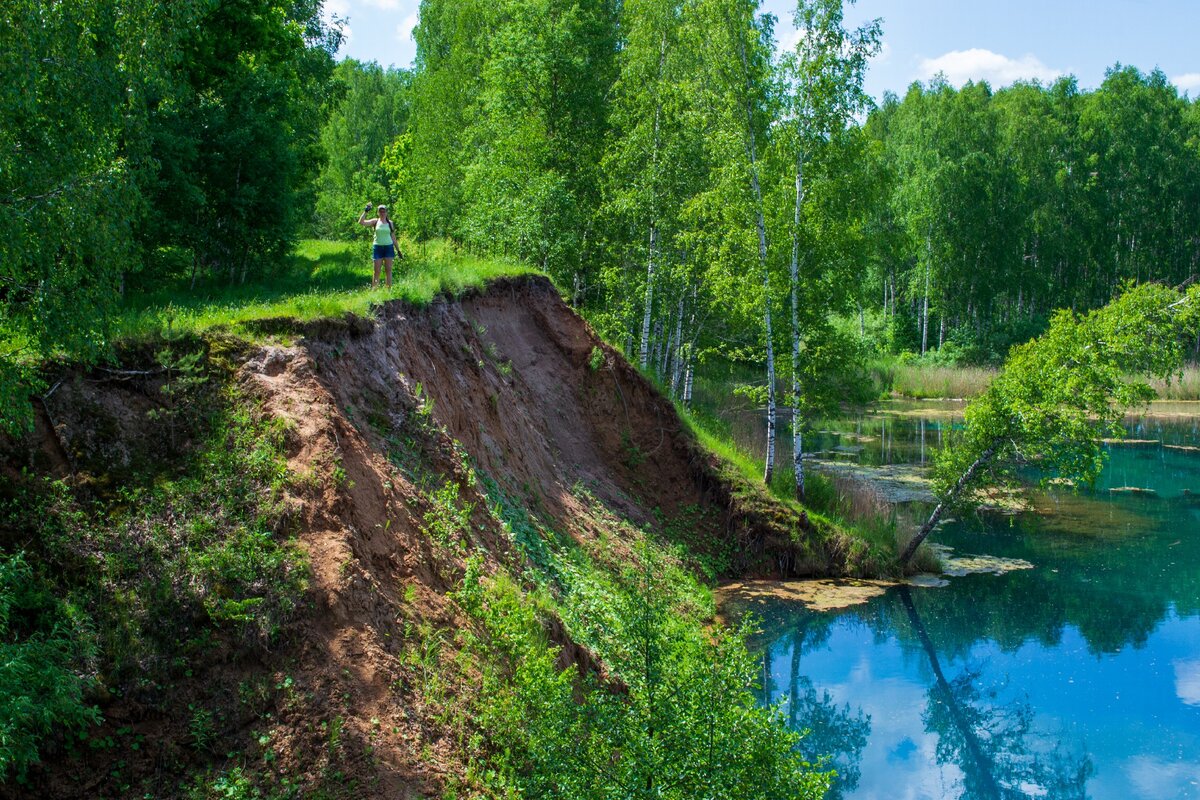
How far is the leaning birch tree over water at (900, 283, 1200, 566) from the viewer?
1783 centimetres

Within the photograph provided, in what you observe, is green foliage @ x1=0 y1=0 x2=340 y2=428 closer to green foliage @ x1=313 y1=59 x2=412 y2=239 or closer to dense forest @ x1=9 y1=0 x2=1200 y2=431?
dense forest @ x1=9 y1=0 x2=1200 y2=431

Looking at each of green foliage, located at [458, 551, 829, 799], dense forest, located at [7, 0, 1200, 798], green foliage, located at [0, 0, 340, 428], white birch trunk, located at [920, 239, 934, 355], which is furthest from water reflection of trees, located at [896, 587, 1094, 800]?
white birch trunk, located at [920, 239, 934, 355]

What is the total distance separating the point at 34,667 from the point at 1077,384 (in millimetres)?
17166

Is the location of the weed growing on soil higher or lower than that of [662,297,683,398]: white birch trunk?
lower

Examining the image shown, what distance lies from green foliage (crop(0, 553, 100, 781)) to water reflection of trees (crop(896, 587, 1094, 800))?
34.0 ft

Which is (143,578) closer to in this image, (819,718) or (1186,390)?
(819,718)

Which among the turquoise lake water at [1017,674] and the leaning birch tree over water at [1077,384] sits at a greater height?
the leaning birch tree over water at [1077,384]

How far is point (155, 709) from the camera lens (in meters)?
8.09

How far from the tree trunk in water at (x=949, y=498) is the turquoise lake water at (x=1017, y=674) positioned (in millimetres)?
1007

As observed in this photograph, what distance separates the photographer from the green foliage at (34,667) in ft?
22.8

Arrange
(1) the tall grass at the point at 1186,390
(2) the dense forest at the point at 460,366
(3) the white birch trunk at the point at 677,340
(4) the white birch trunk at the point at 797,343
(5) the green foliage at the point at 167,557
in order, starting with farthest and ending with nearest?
(1) the tall grass at the point at 1186,390 < (3) the white birch trunk at the point at 677,340 < (4) the white birch trunk at the point at 797,343 < (5) the green foliage at the point at 167,557 < (2) the dense forest at the point at 460,366

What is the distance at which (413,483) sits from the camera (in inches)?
476

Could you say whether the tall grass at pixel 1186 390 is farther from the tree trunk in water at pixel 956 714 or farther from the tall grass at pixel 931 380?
the tree trunk in water at pixel 956 714

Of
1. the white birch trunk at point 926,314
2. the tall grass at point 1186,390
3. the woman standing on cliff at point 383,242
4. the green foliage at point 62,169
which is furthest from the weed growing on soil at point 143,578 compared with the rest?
the white birch trunk at point 926,314
